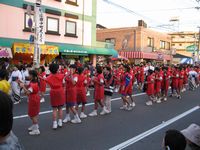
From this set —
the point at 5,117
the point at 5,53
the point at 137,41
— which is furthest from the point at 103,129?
the point at 137,41

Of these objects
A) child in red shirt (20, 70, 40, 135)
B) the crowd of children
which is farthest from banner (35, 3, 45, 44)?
child in red shirt (20, 70, 40, 135)

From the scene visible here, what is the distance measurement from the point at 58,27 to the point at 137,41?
19.5 m

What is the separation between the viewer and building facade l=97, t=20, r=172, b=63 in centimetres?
4031

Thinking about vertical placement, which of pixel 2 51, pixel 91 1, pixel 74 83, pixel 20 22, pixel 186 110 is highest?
pixel 91 1

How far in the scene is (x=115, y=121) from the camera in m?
9.39

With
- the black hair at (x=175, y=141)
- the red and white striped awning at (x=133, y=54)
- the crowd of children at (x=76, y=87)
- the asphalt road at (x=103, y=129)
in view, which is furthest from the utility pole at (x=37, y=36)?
the red and white striped awning at (x=133, y=54)

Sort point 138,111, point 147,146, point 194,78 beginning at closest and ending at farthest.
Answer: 1. point 147,146
2. point 138,111
3. point 194,78

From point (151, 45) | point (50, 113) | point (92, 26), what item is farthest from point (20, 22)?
point (151, 45)

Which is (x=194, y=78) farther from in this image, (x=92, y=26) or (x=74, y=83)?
(x=74, y=83)

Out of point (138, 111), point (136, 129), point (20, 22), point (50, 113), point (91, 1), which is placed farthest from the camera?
point (91, 1)

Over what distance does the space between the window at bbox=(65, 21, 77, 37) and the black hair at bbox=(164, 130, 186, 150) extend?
21881 mm

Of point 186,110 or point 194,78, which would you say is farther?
point 194,78

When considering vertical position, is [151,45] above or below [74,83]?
above

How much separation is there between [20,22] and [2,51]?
3281mm
